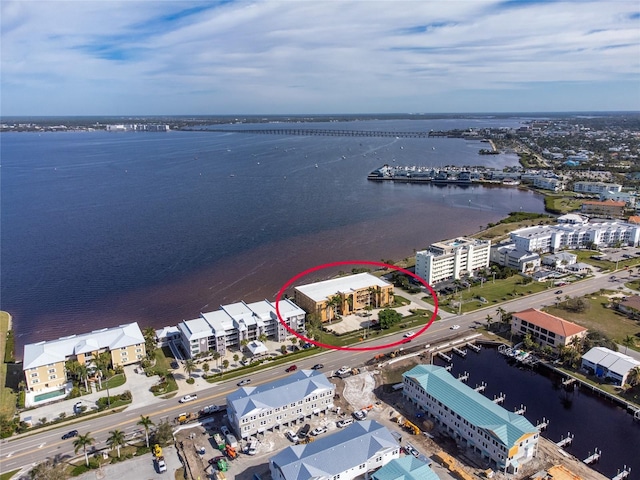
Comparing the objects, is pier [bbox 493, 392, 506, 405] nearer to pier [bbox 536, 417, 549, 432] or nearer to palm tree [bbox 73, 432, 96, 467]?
pier [bbox 536, 417, 549, 432]

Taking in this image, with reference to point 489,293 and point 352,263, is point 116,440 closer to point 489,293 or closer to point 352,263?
point 489,293

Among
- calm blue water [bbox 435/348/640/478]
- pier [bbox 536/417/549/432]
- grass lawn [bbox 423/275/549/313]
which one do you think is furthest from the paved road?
pier [bbox 536/417/549/432]

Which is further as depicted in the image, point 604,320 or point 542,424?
point 604,320

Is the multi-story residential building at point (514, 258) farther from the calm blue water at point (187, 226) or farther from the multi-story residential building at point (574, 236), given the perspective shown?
the calm blue water at point (187, 226)

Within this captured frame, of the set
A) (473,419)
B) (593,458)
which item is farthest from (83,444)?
(593,458)

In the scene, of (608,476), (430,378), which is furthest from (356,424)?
(608,476)

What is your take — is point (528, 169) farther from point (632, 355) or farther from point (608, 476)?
point (608, 476)
